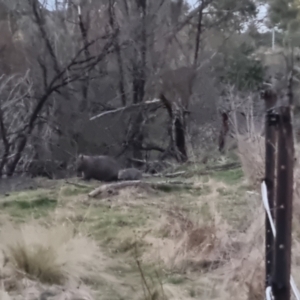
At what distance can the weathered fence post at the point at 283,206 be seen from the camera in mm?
2029

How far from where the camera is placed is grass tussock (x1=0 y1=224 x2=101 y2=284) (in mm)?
2936

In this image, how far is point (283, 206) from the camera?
205 cm

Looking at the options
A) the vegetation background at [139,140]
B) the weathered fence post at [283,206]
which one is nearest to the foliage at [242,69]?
the vegetation background at [139,140]

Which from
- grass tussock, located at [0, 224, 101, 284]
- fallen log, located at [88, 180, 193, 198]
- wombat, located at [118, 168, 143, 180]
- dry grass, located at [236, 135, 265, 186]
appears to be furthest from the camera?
wombat, located at [118, 168, 143, 180]

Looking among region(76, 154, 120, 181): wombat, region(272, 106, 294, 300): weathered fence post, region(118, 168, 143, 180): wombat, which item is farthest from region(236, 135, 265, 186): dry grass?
region(76, 154, 120, 181): wombat

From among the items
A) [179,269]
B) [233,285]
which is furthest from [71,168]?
[233,285]

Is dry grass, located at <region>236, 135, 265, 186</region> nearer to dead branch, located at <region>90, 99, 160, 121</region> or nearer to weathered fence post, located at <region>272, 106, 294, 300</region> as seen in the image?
weathered fence post, located at <region>272, 106, 294, 300</region>

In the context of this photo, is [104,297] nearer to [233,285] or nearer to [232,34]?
[233,285]

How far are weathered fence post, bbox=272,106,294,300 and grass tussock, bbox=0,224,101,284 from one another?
1228 millimetres

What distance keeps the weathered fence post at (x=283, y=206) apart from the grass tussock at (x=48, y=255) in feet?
4.03

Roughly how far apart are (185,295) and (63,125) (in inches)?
307

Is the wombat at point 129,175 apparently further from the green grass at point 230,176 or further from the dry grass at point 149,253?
the dry grass at point 149,253

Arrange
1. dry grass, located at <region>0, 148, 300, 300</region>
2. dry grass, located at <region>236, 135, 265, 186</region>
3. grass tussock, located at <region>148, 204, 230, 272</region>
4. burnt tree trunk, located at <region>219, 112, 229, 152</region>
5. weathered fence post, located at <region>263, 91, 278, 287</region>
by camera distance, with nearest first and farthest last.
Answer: weathered fence post, located at <region>263, 91, 278, 287</region> < dry grass, located at <region>0, 148, 300, 300</region> < grass tussock, located at <region>148, 204, 230, 272</region> < dry grass, located at <region>236, 135, 265, 186</region> < burnt tree trunk, located at <region>219, 112, 229, 152</region>

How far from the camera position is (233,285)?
2768 mm
